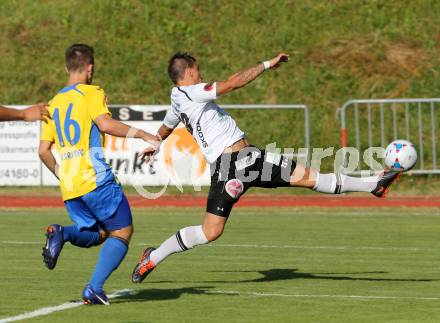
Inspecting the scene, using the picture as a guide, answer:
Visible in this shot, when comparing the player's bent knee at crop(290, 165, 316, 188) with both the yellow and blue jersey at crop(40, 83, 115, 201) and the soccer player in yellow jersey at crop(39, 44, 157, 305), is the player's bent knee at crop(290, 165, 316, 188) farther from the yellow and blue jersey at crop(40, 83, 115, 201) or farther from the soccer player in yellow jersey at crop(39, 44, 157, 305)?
the yellow and blue jersey at crop(40, 83, 115, 201)

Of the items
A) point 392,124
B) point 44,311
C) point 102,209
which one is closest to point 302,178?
point 102,209

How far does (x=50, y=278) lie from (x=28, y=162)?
12.9m

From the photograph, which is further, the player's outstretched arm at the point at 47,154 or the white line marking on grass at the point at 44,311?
the player's outstretched arm at the point at 47,154

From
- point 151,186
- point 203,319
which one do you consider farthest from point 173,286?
point 151,186

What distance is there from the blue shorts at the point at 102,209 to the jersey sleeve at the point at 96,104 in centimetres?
60

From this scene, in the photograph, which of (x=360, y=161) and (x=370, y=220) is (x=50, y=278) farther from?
(x=360, y=161)

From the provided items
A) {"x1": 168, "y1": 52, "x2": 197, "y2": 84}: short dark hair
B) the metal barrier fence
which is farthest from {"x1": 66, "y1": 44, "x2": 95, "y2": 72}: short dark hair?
the metal barrier fence

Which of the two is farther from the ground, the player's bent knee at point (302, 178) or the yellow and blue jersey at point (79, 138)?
the yellow and blue jersey at point (79, 138)

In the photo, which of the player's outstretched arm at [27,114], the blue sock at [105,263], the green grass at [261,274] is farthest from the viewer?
the blue sock at [105,263]

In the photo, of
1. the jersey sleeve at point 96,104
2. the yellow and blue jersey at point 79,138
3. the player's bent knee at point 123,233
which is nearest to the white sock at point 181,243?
the player's bent knee at point 123,233

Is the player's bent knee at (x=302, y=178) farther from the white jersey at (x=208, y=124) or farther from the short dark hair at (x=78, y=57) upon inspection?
the short dark hair at (x=78, y=57)

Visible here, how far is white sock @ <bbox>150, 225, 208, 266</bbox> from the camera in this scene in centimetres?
1101

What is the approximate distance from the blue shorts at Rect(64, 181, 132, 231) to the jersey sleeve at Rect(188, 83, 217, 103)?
179 cm

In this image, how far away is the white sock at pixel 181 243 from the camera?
1101cm
